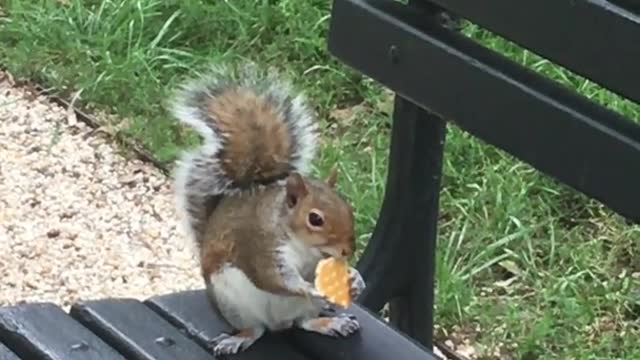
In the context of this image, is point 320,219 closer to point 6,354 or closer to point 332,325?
point 332,325

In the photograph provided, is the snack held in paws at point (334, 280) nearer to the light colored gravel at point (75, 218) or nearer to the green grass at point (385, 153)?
the green grass at point (385, 153)

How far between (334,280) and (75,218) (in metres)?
1.71

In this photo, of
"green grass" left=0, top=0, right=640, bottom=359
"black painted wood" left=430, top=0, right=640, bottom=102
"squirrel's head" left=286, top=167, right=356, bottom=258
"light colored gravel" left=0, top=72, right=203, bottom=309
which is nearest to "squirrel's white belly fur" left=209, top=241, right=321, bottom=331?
"squirrel's head" left=286, top=167, right=356, bottom=258

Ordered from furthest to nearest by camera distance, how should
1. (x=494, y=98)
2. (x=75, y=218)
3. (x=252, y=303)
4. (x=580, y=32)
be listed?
(x=75, y=218) → (x=252, y=303) → (x=494, y=98) → (x=580, y=32)

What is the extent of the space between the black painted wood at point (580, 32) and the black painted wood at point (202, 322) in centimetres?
50

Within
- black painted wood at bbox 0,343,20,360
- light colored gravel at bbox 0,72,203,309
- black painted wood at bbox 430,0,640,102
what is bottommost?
light colored gravel at bbox 0,72,203,309

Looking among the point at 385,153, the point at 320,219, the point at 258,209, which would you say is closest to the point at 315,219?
the point at 320,219

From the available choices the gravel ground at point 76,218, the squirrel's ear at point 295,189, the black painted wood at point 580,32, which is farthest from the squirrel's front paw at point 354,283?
the gravel ground at point 76,218

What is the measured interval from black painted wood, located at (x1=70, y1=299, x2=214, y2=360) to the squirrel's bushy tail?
5.4 inches

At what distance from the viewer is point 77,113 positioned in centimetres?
431

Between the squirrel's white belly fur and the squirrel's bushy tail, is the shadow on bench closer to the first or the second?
the squirrel's white belly fur

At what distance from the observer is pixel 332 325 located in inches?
93.7

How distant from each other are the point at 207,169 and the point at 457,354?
99 cm

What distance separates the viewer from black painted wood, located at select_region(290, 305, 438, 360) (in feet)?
7.64
